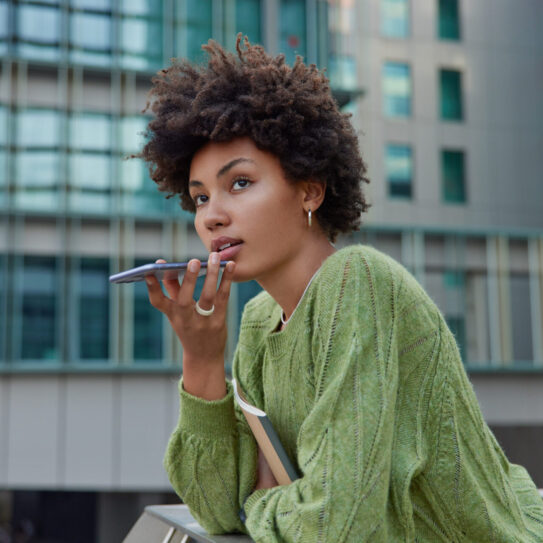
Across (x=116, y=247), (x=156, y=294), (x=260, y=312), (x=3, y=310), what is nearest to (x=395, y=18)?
(x=116, y=247)

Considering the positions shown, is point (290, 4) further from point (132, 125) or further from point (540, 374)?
point (540, 374)

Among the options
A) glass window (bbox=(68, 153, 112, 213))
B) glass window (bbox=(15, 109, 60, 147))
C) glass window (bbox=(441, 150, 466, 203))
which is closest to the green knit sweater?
glass window (bbox=(68, 153, 112, 213))

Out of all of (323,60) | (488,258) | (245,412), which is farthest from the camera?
(488,258)

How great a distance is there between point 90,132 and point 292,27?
16.7ft

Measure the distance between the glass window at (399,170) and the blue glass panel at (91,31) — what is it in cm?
755

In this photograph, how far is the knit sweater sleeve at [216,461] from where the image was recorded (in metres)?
2.40

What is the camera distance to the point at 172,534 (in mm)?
2586

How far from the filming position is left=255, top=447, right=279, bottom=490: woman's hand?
2376 mm

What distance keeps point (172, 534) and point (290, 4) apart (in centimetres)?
1745

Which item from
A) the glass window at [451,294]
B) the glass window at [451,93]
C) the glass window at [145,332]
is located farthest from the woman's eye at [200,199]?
the glass window at [451,93]

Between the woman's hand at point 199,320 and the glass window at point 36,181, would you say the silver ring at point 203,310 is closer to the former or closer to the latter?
the woman's hand at point 199,320

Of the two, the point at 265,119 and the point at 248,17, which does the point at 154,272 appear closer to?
the point at 265,119

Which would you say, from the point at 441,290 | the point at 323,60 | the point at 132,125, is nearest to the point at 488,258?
the point at 441,290

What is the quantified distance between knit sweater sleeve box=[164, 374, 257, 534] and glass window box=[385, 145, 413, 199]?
18845 mm
